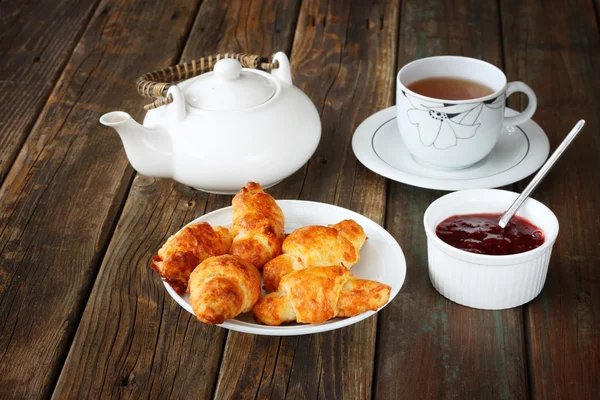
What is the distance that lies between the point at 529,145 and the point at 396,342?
59cm

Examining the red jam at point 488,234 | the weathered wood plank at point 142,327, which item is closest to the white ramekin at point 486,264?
the red jam at point 488,234

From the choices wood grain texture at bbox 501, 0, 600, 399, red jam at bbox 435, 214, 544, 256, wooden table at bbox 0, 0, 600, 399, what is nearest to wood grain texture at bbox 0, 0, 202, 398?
wooden table at bbox 0, 0, 600, 399

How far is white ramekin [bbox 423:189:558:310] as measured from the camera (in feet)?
3.70

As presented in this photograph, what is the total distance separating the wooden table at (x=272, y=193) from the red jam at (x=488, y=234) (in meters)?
0.10

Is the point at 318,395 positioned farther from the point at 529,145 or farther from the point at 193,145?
the point at 529,145

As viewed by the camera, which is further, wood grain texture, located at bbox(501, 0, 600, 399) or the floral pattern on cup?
the floral pattern on cup

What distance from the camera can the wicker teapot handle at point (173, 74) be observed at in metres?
1.46

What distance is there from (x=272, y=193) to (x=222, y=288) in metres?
0.47

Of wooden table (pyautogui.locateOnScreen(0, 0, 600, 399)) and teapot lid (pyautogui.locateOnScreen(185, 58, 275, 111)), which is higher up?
teapot lid (pyautogui.locateOnScreen(185, 58, 275, 111))

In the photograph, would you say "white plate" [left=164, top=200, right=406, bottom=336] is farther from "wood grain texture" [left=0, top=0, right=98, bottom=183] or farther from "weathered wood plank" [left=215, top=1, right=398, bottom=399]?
"wood grain texture" [left=0, top=0, right=98, bottom=183]

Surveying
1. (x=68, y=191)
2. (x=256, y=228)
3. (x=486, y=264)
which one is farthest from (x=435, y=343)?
(x=68, y=191)

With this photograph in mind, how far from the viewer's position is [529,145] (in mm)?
1540

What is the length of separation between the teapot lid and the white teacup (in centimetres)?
26

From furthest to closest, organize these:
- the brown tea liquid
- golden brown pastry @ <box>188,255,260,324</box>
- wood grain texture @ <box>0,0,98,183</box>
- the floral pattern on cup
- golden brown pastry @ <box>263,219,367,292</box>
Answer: wood grain texture @ <box>0,0,98,183</box> < the brown tea liquid < the floral pattern on cup < golden brown pastry @ <box>263,219,367,292</box> < golden brown pastry @ <box>188,255,260,324</box>
